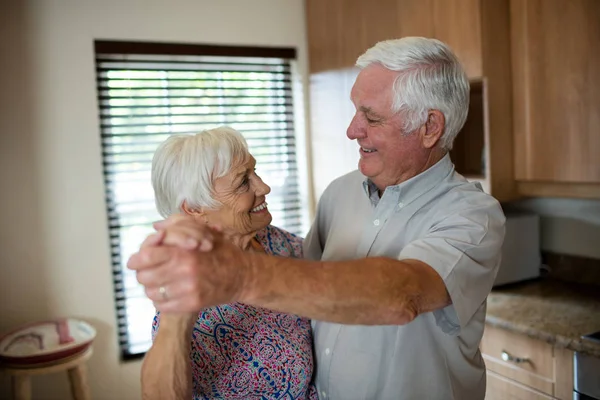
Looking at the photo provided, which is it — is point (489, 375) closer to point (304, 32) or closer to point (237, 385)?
point (237, 385)

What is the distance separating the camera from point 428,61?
49.2 inches

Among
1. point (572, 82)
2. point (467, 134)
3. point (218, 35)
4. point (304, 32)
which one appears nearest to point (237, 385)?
point (572, 82)

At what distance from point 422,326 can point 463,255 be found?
0.26 meters

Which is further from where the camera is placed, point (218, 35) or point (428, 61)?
point (218, 35)

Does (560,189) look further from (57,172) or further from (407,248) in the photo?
(57,172)

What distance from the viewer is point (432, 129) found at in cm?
131

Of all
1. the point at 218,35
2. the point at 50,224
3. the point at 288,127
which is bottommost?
the point at 50,224

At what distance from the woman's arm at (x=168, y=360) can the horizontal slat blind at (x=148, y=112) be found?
1937 mm

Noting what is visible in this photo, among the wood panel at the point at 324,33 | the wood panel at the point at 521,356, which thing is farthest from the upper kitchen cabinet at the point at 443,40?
the wood panel at the point at 521,356

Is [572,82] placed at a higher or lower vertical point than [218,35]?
lower

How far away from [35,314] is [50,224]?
0.43m

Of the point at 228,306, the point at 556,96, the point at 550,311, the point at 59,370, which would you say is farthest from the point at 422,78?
the point at 59,370

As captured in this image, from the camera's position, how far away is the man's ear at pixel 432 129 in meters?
1.30

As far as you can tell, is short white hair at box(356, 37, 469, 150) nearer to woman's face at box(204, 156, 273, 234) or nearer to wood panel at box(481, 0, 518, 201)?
woman's face at box(204, 156, 273, 234)
